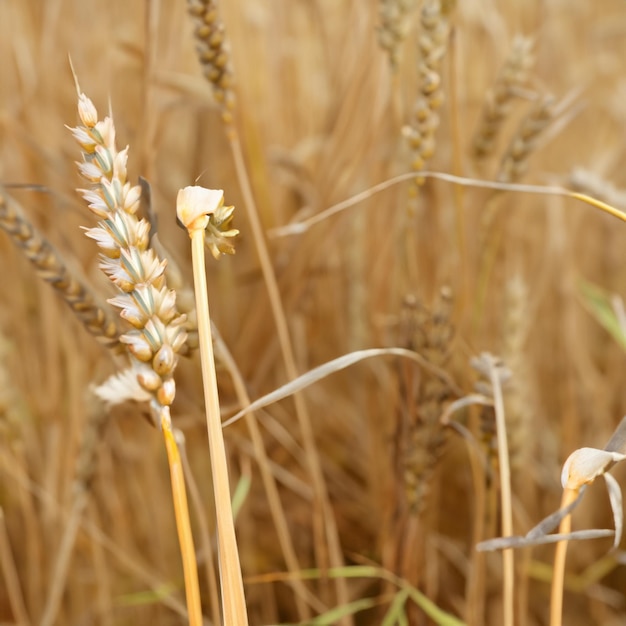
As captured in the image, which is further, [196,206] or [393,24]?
[393,24]

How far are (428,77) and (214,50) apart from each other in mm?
142

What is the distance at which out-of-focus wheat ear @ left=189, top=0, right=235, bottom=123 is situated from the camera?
0.45 m

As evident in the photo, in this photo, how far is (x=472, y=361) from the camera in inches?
17.3

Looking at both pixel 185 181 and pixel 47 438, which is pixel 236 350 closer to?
pixel 47 438

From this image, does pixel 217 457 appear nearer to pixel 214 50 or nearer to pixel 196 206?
pixel 196 206

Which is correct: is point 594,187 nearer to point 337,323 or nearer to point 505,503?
point 505,503

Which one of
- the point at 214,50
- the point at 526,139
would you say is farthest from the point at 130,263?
the point at 526,139

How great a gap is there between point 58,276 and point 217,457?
18cm

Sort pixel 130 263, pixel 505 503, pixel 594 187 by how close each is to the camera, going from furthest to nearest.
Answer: pixel 594 187
pixel 505 503
pixel 130 263

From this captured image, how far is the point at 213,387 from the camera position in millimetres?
267

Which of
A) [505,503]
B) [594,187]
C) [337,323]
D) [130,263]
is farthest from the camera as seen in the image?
[337,323]

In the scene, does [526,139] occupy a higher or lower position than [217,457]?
higher

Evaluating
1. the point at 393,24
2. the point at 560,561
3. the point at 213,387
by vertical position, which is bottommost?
the point at 560,561

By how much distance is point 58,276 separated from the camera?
40cm
